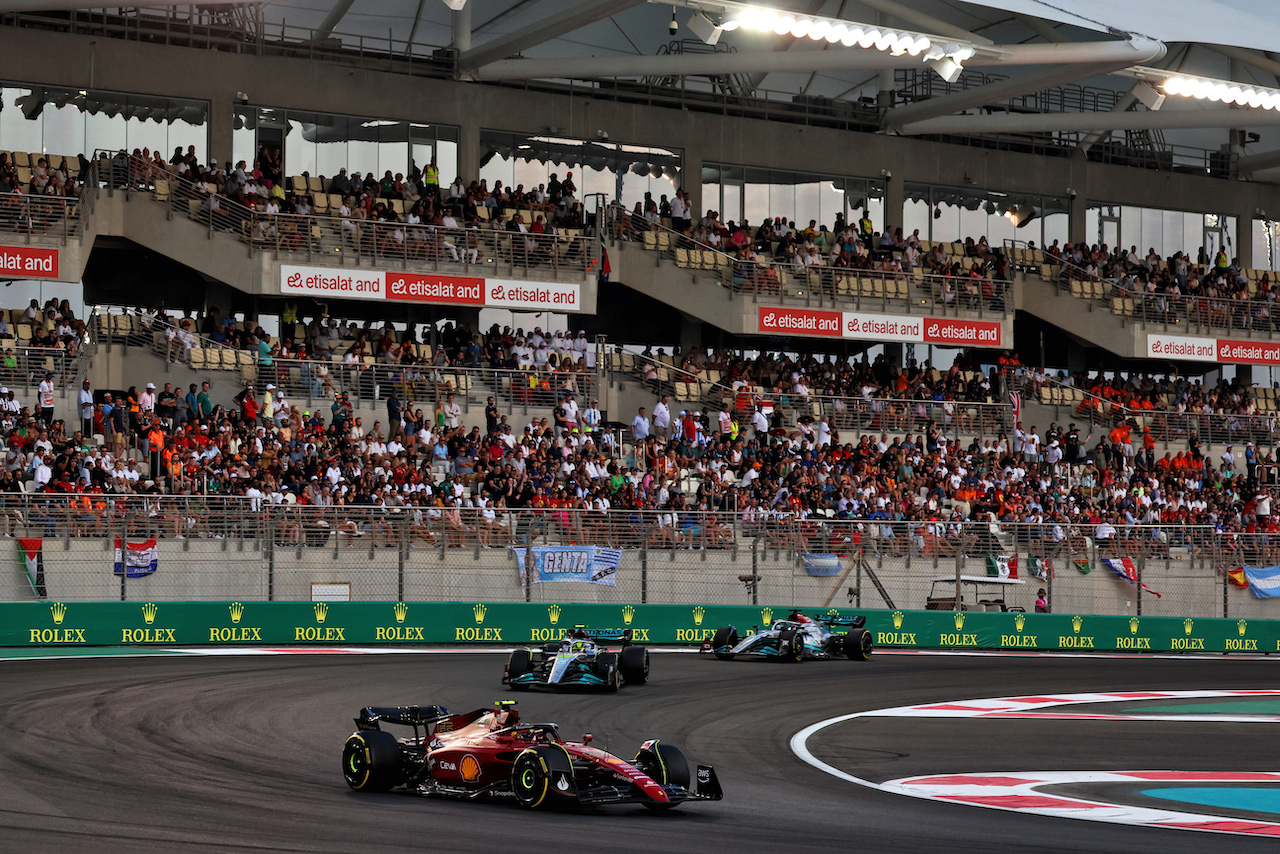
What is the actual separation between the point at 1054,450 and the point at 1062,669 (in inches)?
651

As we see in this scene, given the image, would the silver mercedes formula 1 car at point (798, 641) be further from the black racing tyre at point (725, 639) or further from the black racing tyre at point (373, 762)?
the black racing tyre at point (373, 762)

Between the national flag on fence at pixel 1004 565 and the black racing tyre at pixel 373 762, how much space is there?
1887 cm

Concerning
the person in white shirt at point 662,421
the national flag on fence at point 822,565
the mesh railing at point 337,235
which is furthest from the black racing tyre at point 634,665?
the mesh railing at point 337,235

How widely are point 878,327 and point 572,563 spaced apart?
61.6 feet

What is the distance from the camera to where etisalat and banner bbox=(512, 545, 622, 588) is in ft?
87.4

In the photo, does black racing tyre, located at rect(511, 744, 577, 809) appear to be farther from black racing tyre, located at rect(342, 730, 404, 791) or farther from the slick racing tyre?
the slick racing tyre

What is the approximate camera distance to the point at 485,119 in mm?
42844

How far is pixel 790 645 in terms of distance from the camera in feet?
78.6

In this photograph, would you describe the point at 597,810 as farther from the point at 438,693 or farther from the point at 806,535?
the point at 806,535

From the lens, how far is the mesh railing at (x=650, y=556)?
24922 mm

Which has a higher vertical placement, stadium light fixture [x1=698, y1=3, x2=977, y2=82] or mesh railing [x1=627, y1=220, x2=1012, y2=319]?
stadium light fixture [x1=698, y1=3, x2=977, y2=82]

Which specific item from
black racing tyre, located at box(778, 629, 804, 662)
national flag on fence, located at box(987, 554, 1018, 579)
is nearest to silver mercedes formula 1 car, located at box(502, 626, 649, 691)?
black racing tyre, located at box(778, 629, 804, 662)

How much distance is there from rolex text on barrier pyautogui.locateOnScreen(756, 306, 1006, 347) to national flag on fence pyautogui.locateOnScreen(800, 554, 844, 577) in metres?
14.4

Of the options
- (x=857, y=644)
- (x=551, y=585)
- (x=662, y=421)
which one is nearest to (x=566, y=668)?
(x=857, y=644)
